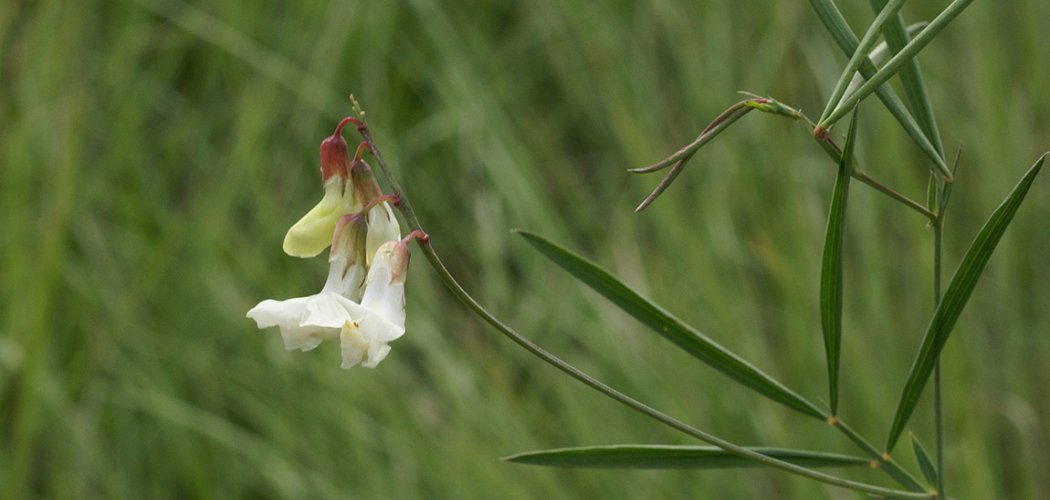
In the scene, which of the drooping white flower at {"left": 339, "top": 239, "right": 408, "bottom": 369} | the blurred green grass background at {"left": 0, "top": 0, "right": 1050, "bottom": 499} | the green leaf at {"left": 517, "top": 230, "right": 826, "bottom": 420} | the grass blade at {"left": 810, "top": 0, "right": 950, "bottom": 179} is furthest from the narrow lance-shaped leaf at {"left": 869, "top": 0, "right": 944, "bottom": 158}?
the blurred green grass background at {"left": 0, "top": 0, "right": 1050, "bottom": 499}

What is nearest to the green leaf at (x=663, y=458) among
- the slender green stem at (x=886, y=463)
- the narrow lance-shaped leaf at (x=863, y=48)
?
the slender green stem at (x=886, y=463)

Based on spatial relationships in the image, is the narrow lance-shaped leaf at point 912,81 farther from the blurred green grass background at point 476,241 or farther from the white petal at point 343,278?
the blurred green grass background at point 476,241

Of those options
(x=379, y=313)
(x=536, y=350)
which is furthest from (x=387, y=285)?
(x=536, y=350)

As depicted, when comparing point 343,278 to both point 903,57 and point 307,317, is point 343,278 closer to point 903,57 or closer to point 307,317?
point 307,317

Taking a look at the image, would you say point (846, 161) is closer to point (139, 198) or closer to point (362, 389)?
point (362, 389)

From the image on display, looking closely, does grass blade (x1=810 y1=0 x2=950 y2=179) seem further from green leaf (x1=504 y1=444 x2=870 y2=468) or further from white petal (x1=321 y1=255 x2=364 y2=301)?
white petal (x1=321 y1=255 x2=364 y2=301)

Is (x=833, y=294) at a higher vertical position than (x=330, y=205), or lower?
lower
